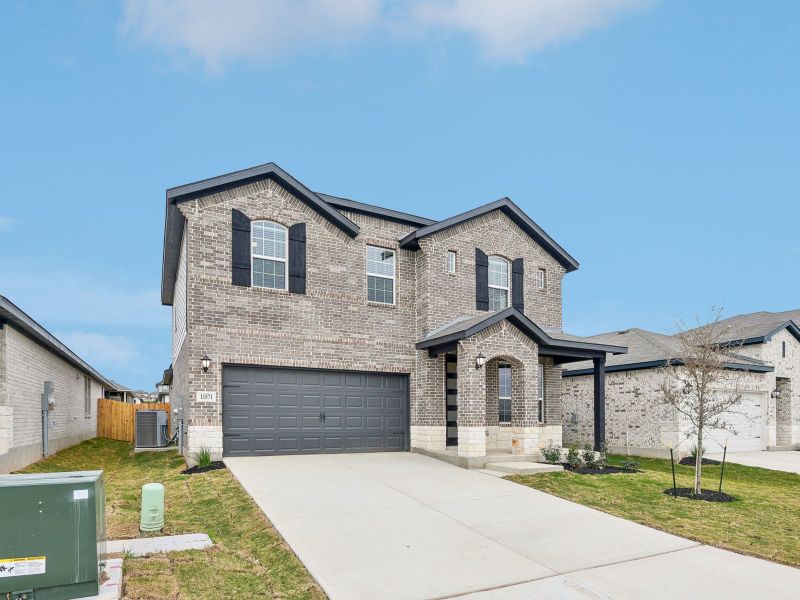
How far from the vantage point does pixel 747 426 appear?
20.5 meters

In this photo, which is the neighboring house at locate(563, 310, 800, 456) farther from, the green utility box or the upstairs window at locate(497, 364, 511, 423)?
the green utility box

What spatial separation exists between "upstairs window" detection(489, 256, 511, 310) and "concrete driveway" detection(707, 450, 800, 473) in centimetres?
865

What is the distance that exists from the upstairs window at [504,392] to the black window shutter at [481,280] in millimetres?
1927

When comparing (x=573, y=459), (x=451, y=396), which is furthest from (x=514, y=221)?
(x=573, y=459)

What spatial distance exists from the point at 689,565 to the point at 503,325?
26.7 feet

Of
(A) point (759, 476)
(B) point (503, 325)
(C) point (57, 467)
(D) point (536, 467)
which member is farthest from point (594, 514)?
(C) point (57, 467)

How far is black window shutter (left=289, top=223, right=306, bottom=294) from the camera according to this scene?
1438 centimetres

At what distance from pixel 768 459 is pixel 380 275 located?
45.7ft

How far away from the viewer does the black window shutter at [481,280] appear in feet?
54.0

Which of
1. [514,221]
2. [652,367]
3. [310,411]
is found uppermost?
[514,221]

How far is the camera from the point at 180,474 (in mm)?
11984

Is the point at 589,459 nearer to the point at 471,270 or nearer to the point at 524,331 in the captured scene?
the point at 524,331

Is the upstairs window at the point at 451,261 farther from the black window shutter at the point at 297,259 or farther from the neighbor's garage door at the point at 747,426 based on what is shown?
the neighbor's garage door at the point at 747,426

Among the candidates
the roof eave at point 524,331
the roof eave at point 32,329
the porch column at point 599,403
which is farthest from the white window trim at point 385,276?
the roof eave at point 32,329
